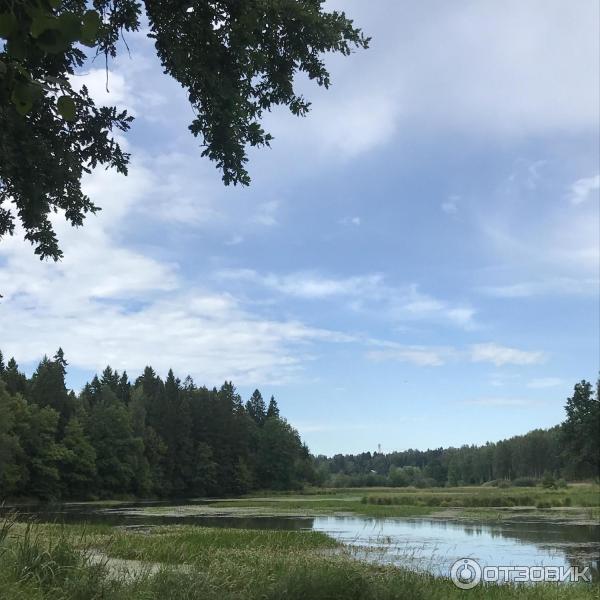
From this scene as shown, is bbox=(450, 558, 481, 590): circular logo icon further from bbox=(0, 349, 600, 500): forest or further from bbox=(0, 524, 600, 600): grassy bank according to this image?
bbox=(0, 349, 600, 500): forest

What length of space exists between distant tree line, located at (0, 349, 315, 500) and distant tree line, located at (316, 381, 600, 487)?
2017 centimetres

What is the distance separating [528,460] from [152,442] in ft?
321

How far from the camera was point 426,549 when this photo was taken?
2211 centimetres

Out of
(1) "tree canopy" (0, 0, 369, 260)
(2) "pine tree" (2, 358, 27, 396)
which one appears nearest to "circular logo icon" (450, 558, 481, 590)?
(1) "tree canopy" (0, 0, 369, 260)

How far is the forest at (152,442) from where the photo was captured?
218ft

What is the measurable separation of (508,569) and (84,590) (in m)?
13.1

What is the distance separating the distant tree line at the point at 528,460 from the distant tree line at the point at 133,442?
66.2 ft

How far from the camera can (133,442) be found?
8038 centimetres

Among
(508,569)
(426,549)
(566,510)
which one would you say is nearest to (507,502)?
(566,510)

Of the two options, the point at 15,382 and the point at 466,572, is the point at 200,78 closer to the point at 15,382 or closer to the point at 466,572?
the point at 466,572

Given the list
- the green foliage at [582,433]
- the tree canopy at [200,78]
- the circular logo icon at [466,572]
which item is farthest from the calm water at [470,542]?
the green foliage at [582,433]

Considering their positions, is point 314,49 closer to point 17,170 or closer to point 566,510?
point 17,170

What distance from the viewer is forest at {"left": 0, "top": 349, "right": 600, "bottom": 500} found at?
66312 millimetres

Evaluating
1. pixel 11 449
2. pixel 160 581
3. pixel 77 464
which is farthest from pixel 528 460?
pixel 160 581
